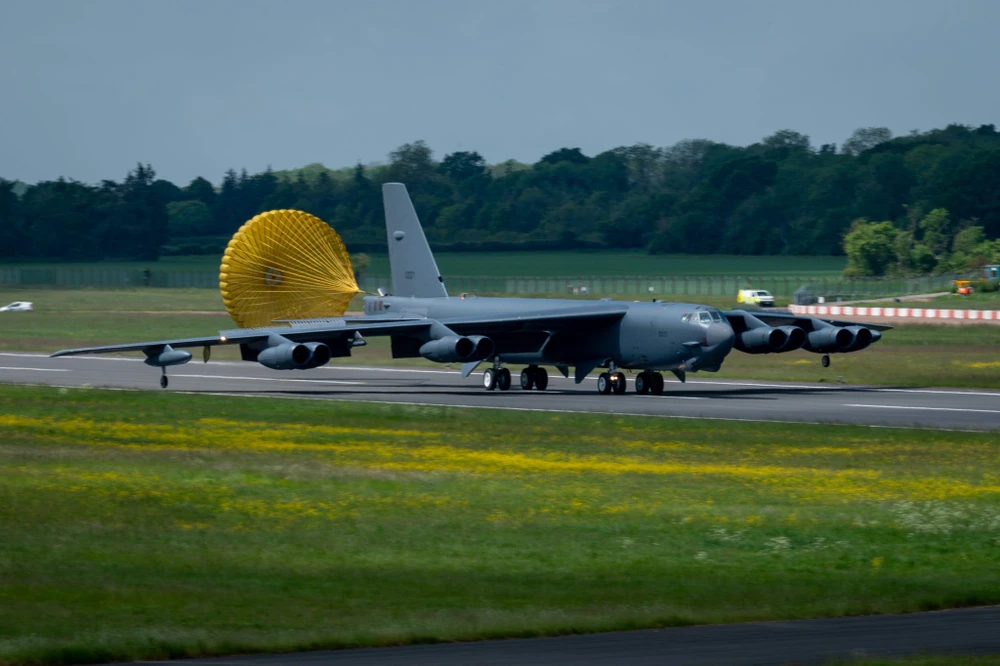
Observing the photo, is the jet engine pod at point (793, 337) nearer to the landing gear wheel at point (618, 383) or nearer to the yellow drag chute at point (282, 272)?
the landing gear wheel at point (618, 383)

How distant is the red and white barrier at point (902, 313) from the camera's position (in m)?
66.1

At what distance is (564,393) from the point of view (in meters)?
45.3

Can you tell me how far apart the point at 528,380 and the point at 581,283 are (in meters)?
61.0

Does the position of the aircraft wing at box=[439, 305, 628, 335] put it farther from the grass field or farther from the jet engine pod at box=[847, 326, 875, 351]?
the grass field

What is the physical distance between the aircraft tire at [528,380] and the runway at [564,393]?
438 mm

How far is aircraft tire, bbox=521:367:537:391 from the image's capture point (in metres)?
47.1

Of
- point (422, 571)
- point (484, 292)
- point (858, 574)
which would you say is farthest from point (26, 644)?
point (484, 292)

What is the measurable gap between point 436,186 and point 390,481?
13143 cm

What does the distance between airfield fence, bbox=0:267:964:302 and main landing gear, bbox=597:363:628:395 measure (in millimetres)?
50260

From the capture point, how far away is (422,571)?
17.0 meters

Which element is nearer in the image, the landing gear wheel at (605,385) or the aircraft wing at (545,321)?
the aircraft wing at (545,321)

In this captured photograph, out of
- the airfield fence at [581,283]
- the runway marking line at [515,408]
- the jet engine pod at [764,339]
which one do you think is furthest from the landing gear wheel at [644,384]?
the airfield fence at [581,283]

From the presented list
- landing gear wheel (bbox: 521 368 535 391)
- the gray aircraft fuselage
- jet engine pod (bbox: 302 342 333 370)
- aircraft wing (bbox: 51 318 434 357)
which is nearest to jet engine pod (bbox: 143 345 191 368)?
aircraft wing (bbox: 51 318 434 357)

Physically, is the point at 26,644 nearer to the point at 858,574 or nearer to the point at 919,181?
the point at 858,574
